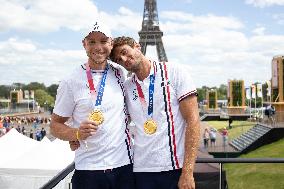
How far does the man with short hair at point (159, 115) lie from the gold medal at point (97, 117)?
0.27m

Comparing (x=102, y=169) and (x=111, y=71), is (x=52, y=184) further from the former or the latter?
(x=111, y=71)

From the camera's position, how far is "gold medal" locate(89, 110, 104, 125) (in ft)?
9.21

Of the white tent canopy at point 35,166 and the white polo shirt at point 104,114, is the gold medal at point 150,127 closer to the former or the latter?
the white polo shirt at point 104,114

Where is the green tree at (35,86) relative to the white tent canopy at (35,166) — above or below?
above

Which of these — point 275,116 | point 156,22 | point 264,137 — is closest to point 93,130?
point 264,137

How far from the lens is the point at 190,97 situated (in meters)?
2.88

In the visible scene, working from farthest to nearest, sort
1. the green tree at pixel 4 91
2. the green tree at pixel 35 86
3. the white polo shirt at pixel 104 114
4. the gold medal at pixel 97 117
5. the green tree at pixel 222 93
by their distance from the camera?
the green tree at pixel 35 86
the green tree at pixel 4 91
the green tree at pixel 222 93
the white polo shirt at pixel 104 114
the gold medal at pixel 97 117

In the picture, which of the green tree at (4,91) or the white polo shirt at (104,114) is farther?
the green tree at (4,91)

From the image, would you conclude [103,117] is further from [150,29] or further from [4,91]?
[4,91]

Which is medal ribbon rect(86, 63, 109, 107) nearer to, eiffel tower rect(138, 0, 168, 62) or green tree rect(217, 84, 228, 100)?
eiffel tower rect(138, 0, 168, 62)

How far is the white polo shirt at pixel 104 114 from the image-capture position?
2.93 meters

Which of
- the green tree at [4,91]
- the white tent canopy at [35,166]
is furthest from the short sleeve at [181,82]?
the green tree at [4,91]

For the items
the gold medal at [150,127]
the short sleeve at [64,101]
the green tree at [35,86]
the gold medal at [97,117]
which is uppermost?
the green tree at [35,86]

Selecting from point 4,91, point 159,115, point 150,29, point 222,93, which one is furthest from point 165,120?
point 222,93
